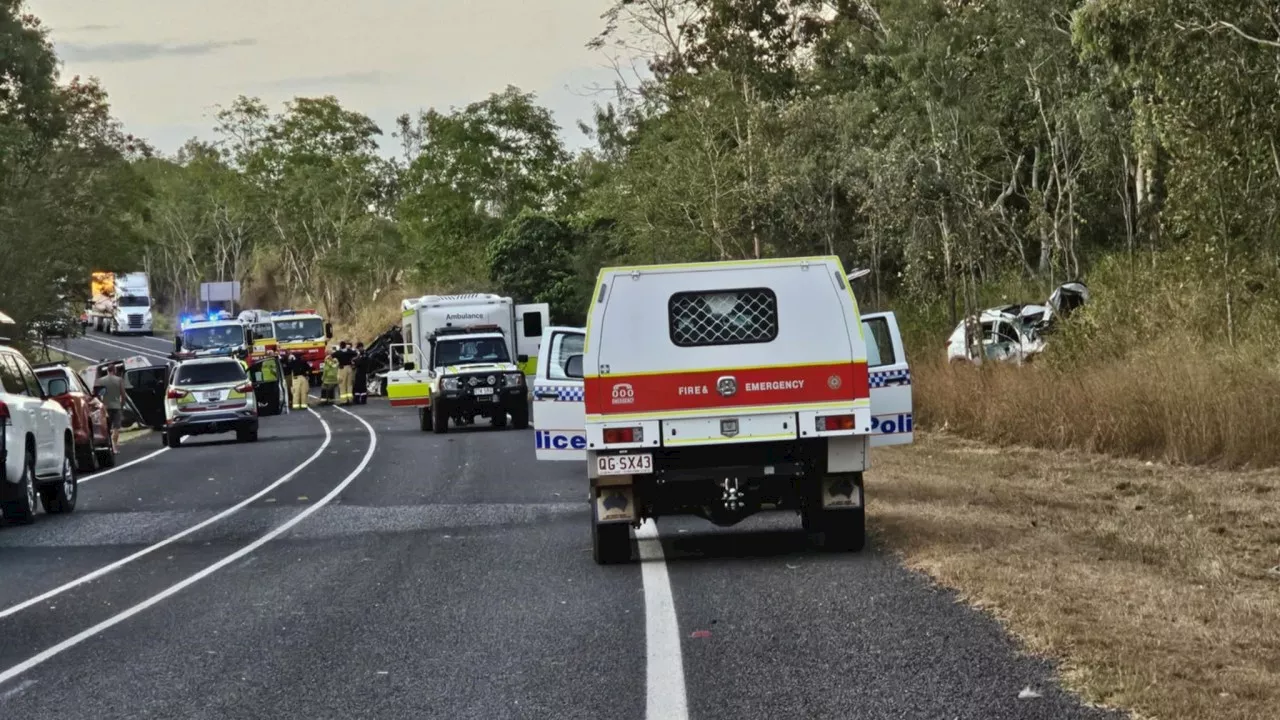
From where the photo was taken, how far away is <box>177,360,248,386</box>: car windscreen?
37.7m

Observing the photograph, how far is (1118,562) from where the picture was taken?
12711 millimetres

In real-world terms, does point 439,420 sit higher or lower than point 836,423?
lower

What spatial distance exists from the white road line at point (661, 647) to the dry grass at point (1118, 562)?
5.77 feet

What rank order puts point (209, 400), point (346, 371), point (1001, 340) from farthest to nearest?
point (346, 371)
point (1001, 340)
point (209, 400)

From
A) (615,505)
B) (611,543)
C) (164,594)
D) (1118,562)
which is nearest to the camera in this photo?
(1118,562)

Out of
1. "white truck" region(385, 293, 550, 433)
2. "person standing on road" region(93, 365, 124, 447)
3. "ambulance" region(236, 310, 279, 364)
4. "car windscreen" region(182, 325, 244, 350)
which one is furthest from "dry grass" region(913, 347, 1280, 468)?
"ambulance" region(236, 310, 279, 364)

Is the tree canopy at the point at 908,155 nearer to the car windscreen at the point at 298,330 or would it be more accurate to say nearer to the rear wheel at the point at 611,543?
the car windscreen at the point at 298,330

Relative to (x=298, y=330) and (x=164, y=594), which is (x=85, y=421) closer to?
(x=164, y=594)

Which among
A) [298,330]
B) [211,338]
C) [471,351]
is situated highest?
[298,330]

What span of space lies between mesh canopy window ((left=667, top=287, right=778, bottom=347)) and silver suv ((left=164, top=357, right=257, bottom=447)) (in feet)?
82.5

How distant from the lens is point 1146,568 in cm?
1237

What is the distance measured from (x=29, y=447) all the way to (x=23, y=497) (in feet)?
1.95

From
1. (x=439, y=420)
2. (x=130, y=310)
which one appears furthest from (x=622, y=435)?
(x=130, y=310)

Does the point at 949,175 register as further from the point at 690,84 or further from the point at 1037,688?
the point at 1037,688
